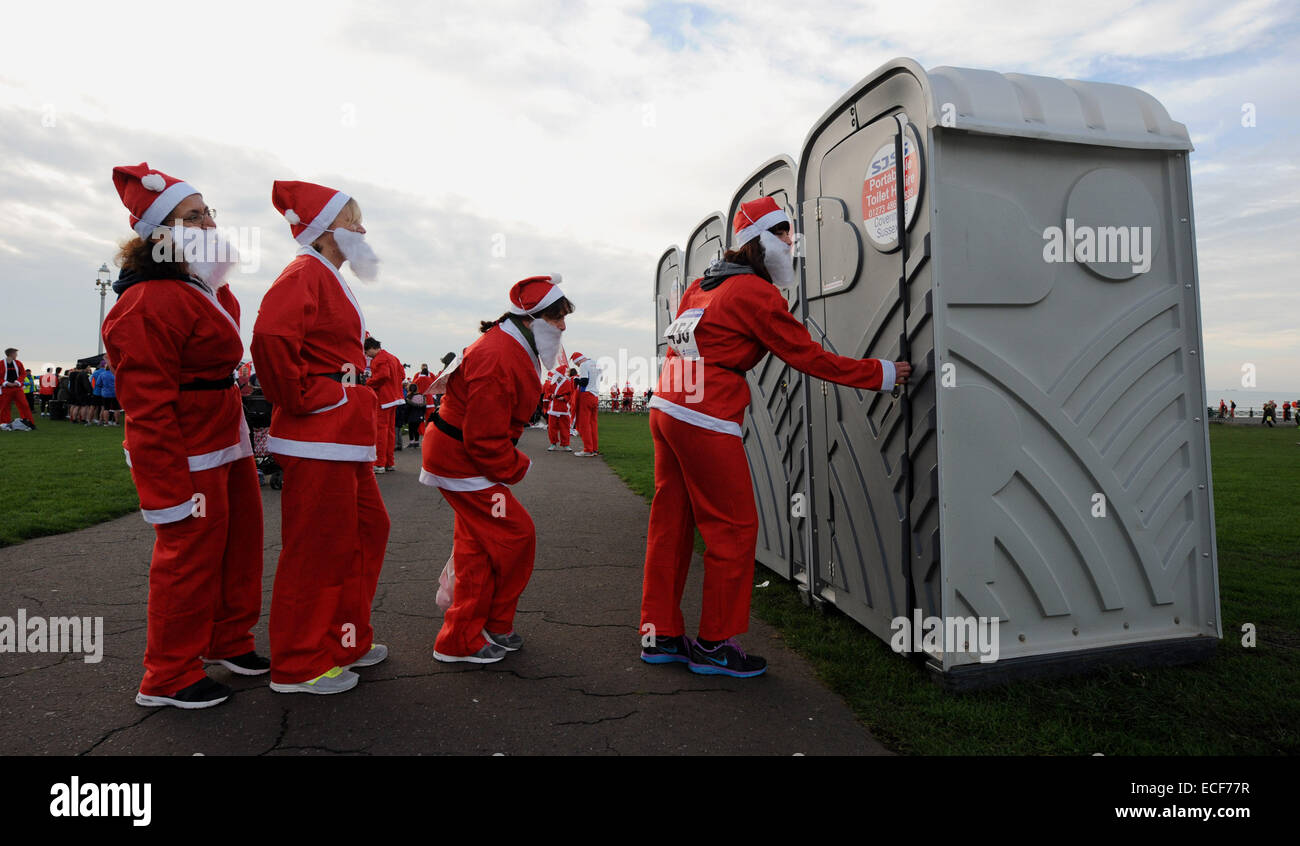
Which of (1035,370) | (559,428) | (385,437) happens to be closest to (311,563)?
(1035,370)

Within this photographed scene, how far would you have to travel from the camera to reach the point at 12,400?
2109 centimetres

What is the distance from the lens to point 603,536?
7309mm

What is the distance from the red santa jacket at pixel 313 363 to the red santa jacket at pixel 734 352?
145 cm

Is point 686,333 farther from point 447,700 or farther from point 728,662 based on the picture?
point 447,700

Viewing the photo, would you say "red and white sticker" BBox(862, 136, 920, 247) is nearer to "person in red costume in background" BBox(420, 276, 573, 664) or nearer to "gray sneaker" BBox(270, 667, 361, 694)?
"person in red costume in background" BBox(420, 276, 573, 664)

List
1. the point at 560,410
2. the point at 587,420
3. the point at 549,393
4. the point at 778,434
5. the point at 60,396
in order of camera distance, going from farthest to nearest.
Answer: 1. the point at 60,396
2. the point at 549,393
3. the point at 560,410
4. the point at 587,420
5. the point at 778,434

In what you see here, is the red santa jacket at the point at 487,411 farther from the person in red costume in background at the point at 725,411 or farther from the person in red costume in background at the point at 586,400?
the person in red costume in background at the point at 586,400

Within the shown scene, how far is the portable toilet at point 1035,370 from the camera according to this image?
335cm

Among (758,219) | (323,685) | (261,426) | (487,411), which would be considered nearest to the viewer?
(323,685)

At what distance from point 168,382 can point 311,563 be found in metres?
0.94

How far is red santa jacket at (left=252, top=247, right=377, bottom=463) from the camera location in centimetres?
310

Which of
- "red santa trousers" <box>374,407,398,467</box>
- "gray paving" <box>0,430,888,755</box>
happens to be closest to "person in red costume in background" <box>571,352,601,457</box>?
"red santa trousers" <box>374,407,398,467</box>

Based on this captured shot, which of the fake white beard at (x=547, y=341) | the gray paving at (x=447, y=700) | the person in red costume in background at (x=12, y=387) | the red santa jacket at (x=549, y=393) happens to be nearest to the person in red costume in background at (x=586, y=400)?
the red santa jacket at (x=549, y=393)

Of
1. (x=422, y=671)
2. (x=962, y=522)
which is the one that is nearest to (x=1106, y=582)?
(x=962, y=522)
